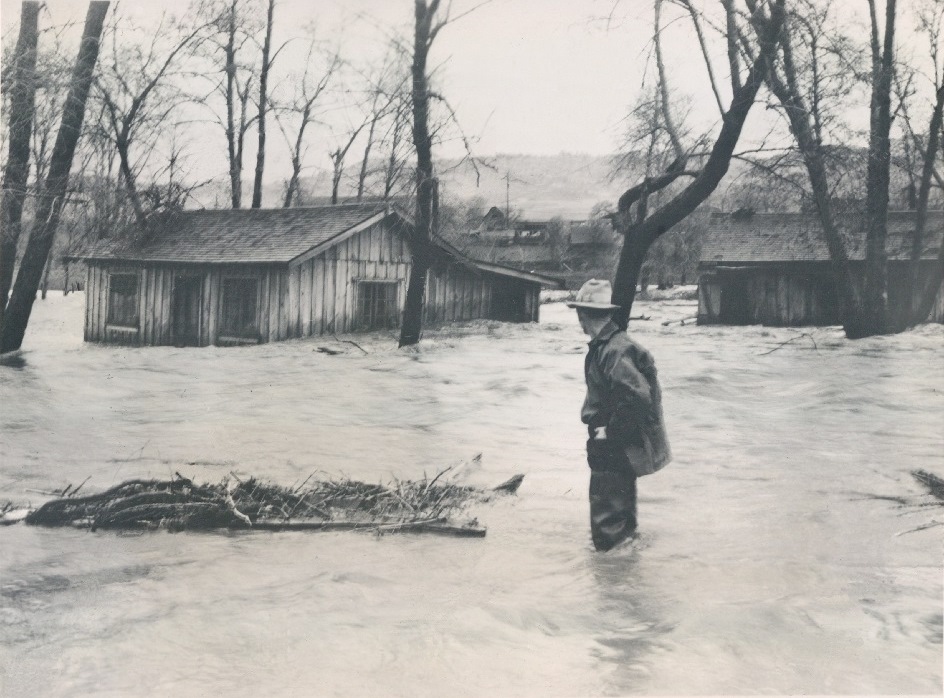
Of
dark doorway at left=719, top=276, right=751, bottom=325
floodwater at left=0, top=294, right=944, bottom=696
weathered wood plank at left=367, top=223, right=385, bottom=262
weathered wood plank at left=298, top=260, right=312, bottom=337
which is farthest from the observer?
dark doorway at left=719, top=276, right=751, bottom=325

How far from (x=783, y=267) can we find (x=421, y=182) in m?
7.91

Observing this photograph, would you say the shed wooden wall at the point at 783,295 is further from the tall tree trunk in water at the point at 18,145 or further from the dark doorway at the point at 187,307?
the dark doorway at the point at 187,307

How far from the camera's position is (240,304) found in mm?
13312

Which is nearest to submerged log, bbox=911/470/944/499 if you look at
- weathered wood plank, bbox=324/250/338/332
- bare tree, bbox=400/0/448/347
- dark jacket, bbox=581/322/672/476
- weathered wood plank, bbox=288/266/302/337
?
dark jacket, bbox=581/322/672/476

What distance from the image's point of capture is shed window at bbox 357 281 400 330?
31.4 feet

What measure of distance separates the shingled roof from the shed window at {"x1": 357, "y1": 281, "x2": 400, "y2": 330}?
144 centimetres

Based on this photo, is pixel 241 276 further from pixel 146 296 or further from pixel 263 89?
pixel 263 89

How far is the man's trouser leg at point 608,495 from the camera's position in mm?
4676

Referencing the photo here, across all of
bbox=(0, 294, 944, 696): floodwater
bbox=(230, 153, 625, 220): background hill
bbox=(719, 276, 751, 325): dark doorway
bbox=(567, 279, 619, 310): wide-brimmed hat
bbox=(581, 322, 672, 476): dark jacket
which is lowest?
bbox=(0, 294, 944, 696): floodwater

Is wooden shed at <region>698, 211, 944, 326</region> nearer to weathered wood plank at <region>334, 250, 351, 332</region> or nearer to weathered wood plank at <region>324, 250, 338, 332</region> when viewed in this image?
weathered wood plank at <region>334, 250, 351, 332</region>

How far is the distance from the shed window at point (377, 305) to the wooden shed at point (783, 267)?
465cm

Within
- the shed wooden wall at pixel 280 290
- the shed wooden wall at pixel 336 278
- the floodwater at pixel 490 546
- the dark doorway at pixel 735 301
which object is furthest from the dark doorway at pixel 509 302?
the dark doorway at pixel 735 301

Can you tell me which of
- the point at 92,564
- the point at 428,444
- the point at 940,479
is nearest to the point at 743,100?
the point at 940,479

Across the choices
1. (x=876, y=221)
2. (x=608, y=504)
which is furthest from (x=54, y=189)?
(x=876, y=221)
